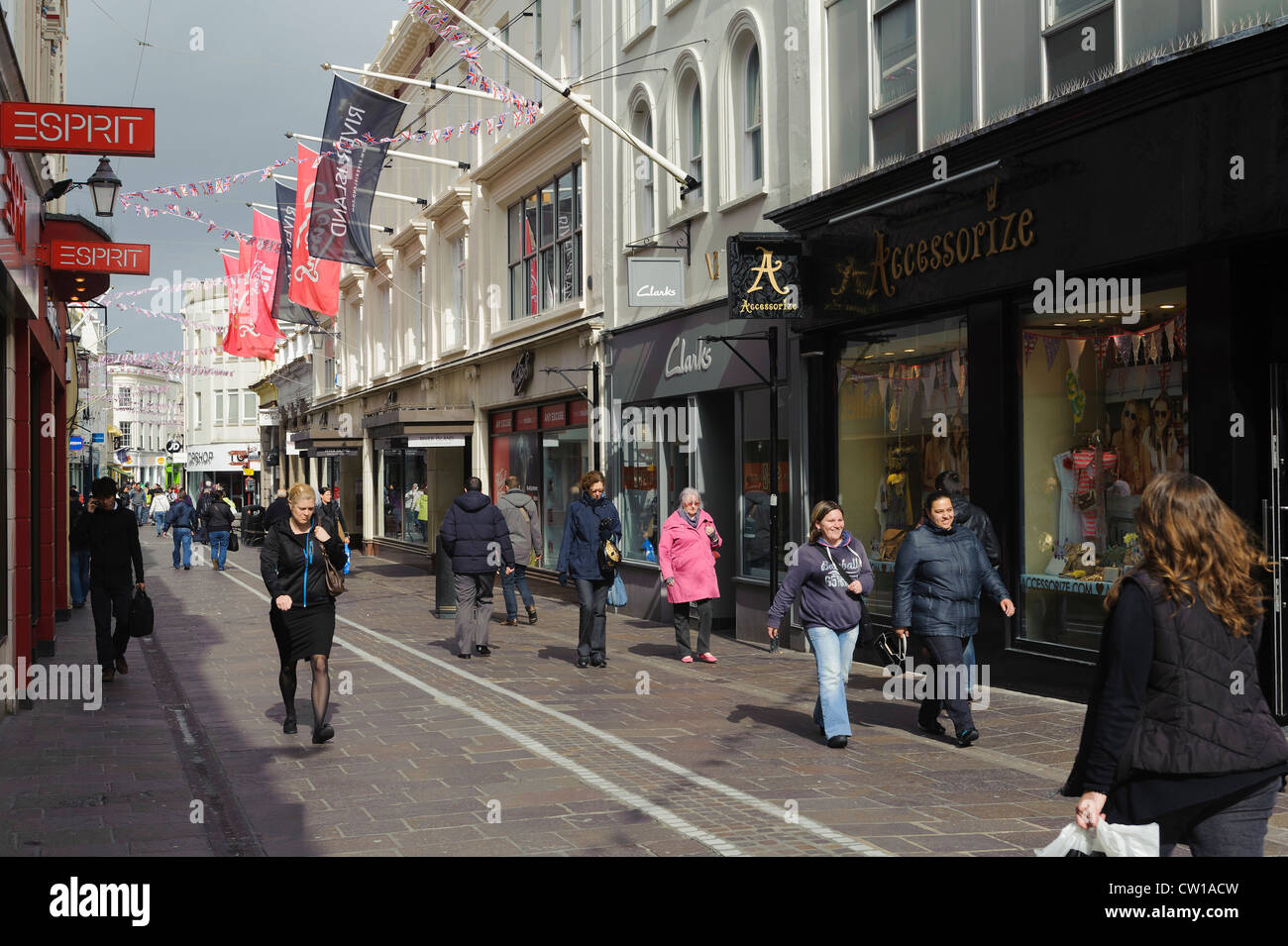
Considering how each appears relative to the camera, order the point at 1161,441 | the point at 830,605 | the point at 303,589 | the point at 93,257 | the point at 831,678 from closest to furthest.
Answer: the point at 831,678
the point at 830,605
the point at 303,589
the point at 1161,441
the point at 93,257

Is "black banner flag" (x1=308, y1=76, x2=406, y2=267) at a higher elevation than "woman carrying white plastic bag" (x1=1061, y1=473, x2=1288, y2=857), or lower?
higher

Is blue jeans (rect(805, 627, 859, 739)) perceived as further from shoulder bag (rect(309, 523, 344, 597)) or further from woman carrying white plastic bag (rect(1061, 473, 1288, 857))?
woman carrying white plastic bag (rect(1061, 473, 1288, 857))

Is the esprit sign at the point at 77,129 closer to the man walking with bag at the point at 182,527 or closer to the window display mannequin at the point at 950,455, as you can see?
the window display mannequin at the point at 950,455

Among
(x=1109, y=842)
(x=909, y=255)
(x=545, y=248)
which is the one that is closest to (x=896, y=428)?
(x=909, y=255)

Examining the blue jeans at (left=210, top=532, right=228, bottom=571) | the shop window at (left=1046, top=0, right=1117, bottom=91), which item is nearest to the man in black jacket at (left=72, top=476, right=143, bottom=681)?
the shop window at (left=1046, top=0, right=1117, bottom=91)

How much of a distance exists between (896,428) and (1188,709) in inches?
388

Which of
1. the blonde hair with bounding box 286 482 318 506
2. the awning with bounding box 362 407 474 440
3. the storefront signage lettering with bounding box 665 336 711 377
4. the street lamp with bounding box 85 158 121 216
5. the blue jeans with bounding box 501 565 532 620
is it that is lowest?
the blue jeans with bounding box 501 565 532 620

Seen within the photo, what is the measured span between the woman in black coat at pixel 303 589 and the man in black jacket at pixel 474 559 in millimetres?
4372

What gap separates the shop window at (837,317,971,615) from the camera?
484 inches

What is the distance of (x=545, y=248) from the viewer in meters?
23.1

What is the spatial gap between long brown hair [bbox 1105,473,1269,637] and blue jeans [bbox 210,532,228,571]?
27783 mm

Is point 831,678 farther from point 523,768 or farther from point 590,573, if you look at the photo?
point 590,573
